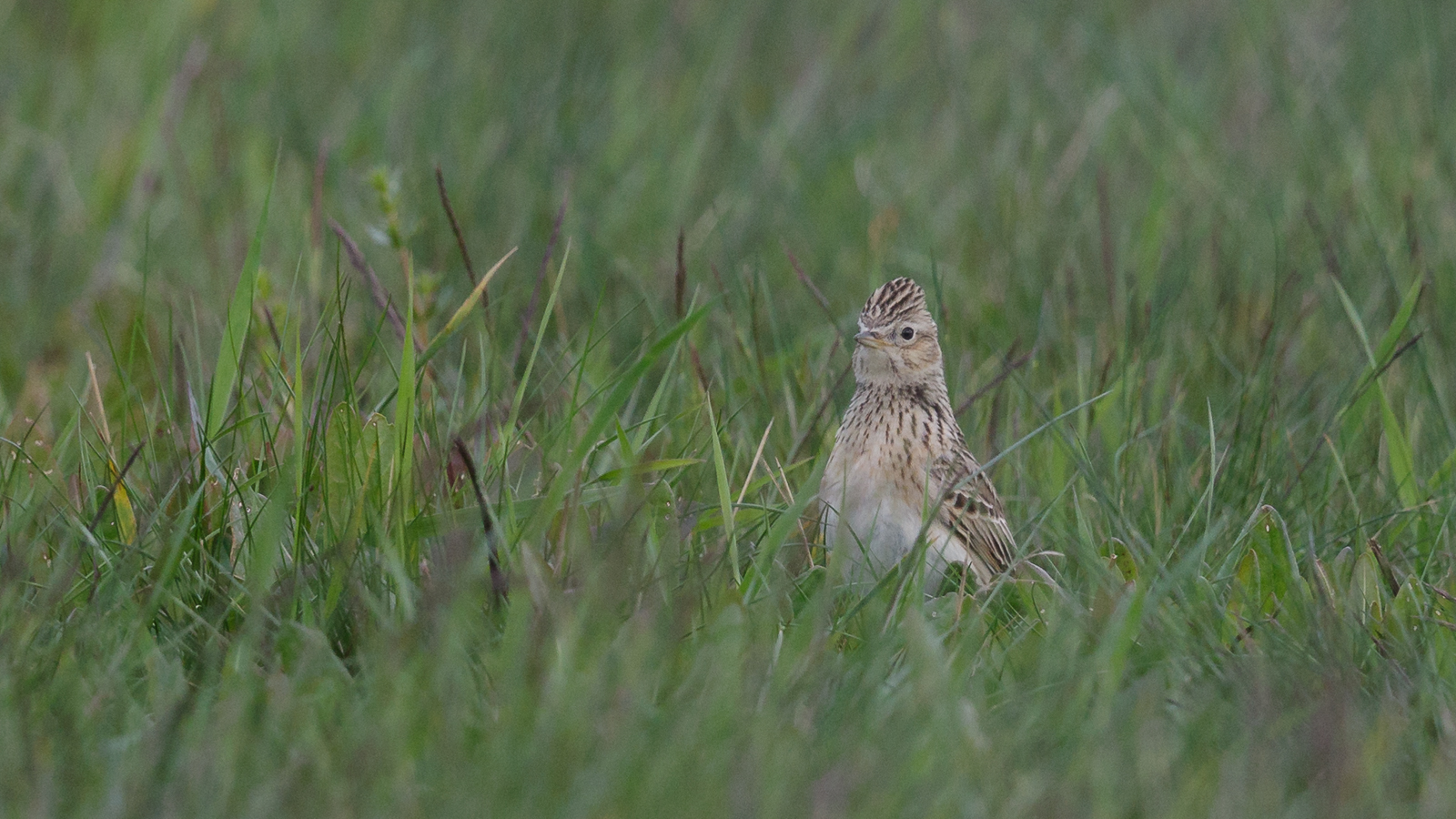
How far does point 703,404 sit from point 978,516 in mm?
698

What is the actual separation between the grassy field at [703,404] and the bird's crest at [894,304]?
241mm

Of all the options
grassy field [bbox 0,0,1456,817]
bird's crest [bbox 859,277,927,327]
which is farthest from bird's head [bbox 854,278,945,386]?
grassy field [bbox 0,0,1456,817]

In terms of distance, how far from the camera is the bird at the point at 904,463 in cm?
406

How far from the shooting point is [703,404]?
3.87m

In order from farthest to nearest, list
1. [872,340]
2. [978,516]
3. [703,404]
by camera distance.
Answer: [872,340] → [978,516] → [703,404]

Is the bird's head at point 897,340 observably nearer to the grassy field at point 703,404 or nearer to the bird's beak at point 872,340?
the bird's beak at point 872,340

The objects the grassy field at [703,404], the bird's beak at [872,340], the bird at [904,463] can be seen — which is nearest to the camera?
the grassy field at [703,404]

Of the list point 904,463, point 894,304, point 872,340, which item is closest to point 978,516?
point 904,463

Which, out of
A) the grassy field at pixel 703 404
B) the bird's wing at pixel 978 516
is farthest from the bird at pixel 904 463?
the grassy field at pixel 703 404

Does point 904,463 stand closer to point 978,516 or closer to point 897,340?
point 978,516

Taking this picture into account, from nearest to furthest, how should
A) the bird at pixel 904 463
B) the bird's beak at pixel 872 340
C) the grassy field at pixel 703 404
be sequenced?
1. the grassy field at pixel 703 404
2. the bird at pixel 904 463
3. the bird's beak at pixel 872 340

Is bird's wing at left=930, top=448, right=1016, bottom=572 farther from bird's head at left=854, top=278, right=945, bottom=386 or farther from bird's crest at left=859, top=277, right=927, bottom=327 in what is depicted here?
bird's crest at left=859, top=277, right=927, bottom=327

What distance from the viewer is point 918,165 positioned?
23.3 ft

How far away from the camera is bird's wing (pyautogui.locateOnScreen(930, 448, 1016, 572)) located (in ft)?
13.4
